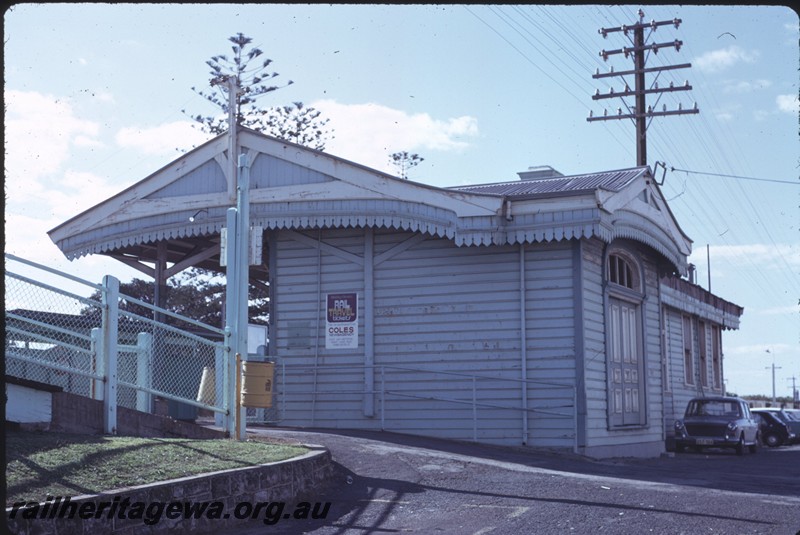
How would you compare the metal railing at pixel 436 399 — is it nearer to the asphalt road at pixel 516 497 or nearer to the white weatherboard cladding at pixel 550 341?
the white weatherboard cladding at pixel 550 341

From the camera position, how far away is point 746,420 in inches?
993

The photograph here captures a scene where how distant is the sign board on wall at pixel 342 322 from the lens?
1800cm

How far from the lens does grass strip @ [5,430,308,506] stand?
751 centimetres

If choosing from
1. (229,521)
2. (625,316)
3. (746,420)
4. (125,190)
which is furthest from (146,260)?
(746,420)

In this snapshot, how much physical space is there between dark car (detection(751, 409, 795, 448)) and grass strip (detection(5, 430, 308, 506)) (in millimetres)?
27227

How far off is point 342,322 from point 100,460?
381 inches

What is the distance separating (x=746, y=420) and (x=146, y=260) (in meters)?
15.7

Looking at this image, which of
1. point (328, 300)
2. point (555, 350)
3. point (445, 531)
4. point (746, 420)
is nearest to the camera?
point (445, 531)

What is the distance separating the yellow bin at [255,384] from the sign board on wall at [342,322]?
18.5ft

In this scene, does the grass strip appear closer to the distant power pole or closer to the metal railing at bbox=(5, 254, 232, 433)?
the metal railing at bbox=(5, 254, 232, 433)

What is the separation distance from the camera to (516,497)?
10.1m

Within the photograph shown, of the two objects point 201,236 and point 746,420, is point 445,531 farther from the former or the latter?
point 746,420

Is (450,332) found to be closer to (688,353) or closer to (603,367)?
(603,367)

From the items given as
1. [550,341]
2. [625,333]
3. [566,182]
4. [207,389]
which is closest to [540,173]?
[566,182]
